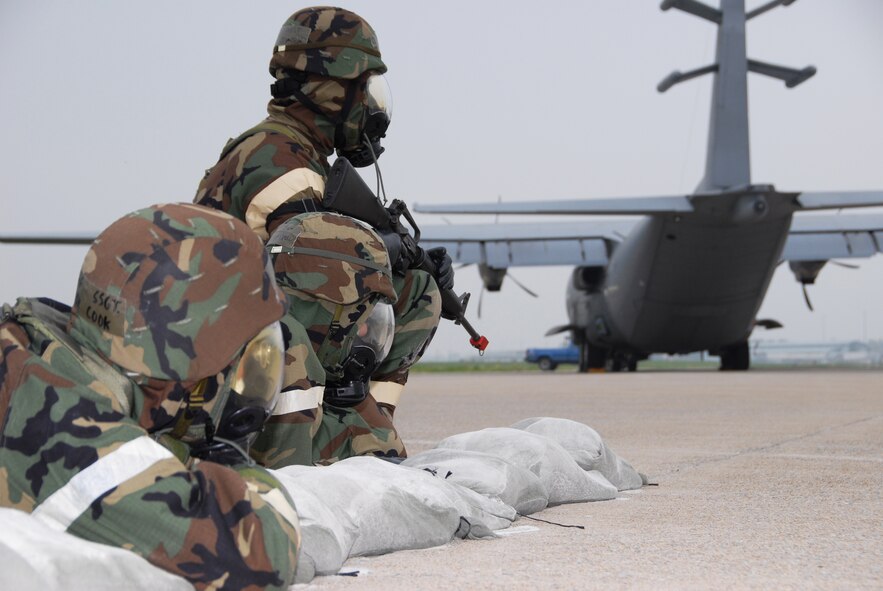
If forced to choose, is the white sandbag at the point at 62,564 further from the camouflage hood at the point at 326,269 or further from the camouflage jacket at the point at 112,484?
the camouflage hood at the point at 326,269

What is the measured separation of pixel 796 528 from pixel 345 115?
2185 millimetres

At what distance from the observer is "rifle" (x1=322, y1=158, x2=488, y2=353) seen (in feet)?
13.1

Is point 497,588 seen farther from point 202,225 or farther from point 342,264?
point 342,264

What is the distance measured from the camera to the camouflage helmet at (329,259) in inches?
139

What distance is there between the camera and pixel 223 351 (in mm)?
2088

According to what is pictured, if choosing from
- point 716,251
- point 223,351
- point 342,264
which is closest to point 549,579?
point 223,351

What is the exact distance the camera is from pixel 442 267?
475 centimetres

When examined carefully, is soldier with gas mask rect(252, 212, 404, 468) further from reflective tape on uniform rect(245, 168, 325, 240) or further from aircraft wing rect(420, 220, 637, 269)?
aircraft wing rect(420, 220, 637, 269)

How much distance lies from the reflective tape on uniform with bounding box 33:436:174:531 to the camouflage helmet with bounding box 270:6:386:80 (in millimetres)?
2490

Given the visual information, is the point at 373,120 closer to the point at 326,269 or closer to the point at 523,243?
the point at 326,269

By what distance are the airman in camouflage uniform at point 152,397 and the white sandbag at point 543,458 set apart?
5.16 feet

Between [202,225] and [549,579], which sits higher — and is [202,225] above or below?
above

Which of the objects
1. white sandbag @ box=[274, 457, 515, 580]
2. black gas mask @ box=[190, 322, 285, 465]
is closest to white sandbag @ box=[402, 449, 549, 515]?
white sandbag @ box=[274, 457, 515, 580]

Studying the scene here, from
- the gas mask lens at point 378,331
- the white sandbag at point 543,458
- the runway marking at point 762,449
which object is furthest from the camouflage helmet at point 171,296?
the runway marking at point 762,449
